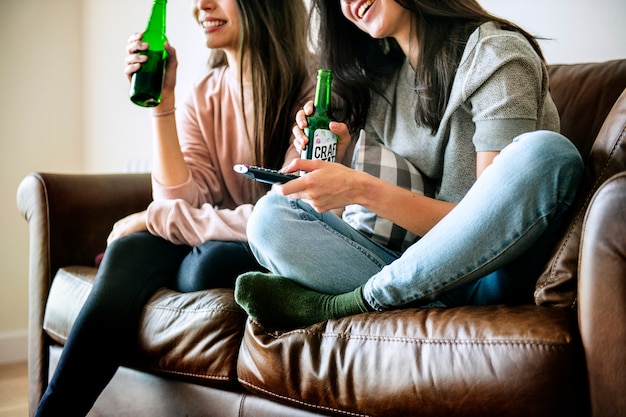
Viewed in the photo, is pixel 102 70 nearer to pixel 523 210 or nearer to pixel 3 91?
pixel 3 91

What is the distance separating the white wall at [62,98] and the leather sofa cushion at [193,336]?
128 centimetres

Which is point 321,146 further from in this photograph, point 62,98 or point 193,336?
point 62,98

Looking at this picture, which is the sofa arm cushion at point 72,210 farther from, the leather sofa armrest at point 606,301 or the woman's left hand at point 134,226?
the leather sofa armrest at point 606,301

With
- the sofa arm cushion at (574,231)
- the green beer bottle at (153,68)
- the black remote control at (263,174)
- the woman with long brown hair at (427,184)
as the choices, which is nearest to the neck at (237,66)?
the green beer bottle at (153,68)

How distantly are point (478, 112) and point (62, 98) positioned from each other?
2.08 metres

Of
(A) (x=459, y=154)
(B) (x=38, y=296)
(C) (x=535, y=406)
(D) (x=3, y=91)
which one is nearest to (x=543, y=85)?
(A) (x=459, y=154)

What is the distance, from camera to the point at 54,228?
5.31 feet

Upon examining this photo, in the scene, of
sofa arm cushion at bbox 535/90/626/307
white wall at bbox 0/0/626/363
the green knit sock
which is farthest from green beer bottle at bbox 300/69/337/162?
white wall at bbox 0/0/626/363

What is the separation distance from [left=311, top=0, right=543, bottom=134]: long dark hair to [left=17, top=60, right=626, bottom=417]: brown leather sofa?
0.92 ft

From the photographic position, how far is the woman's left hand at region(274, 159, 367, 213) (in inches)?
39.3

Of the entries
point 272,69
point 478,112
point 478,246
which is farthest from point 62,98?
point 478,246

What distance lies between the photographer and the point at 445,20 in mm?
1219

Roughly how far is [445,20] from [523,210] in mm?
496

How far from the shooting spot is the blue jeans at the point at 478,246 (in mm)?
871
